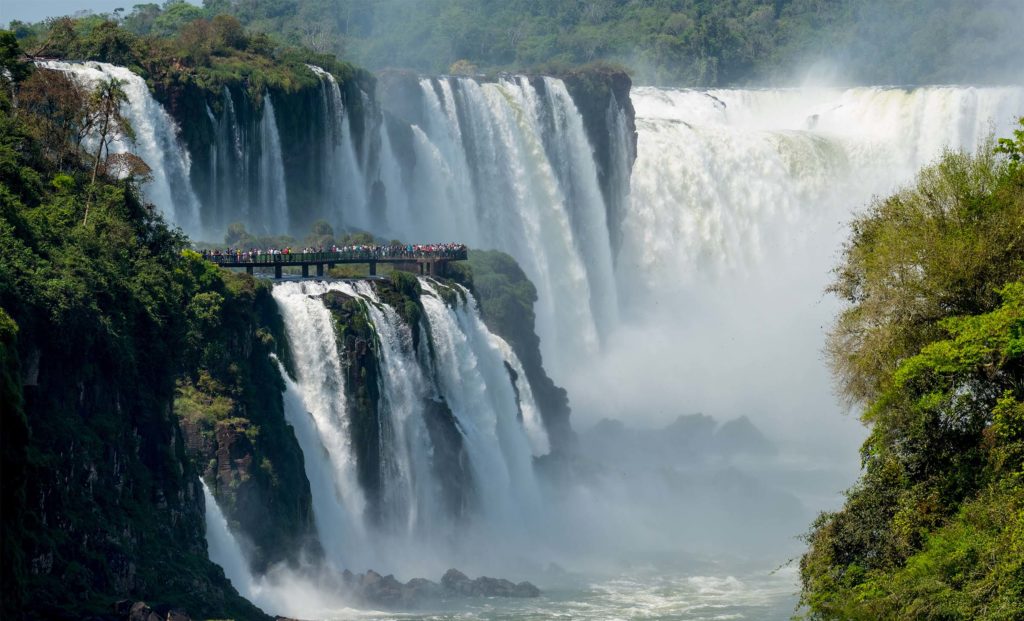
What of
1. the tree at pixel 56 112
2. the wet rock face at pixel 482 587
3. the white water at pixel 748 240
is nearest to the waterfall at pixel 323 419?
the wet rock face at pixel 482 587

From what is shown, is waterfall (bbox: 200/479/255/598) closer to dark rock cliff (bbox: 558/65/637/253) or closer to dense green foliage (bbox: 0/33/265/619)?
dense green foliage (bbox: 0/33/265/619)

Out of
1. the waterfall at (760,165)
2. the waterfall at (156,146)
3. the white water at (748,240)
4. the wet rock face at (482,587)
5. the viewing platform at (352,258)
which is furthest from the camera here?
the waterfall at (760,165)

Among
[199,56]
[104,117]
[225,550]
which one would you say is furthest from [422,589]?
[199,56]

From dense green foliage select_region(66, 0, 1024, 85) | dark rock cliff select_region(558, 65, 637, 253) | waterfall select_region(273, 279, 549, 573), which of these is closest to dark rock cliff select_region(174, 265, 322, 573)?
waterfall select_region(273, 279, 549, 573)

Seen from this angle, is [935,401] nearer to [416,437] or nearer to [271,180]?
[416,437]

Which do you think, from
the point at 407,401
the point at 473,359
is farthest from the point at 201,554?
the point at 473,359

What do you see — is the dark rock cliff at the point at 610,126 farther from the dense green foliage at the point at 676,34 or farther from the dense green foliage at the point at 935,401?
the dense green foliage at the point at 935,401

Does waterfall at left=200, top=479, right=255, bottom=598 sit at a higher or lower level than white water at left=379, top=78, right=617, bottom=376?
lower

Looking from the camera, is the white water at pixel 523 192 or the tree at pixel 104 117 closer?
the tree at pixel 104 117
